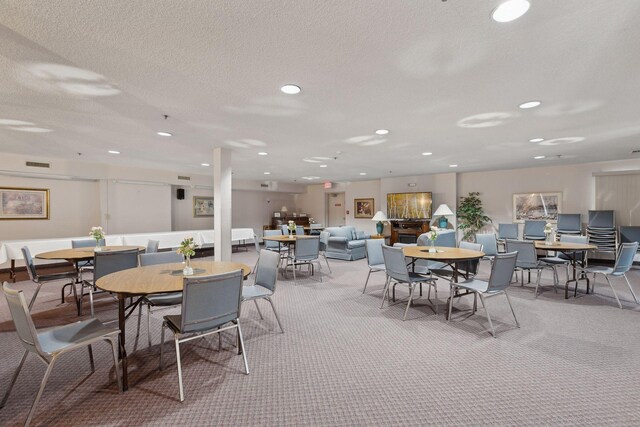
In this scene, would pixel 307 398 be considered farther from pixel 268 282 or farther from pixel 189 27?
pixel 189 27

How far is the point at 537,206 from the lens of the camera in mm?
8547

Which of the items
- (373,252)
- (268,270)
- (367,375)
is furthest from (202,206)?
(367,375)

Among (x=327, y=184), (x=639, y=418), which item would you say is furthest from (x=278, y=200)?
(x=639, y=418)

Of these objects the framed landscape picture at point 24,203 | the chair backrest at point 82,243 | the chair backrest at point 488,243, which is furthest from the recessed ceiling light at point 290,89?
the framed landscape picture at point 24,203

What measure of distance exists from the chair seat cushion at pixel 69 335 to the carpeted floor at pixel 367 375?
461mm

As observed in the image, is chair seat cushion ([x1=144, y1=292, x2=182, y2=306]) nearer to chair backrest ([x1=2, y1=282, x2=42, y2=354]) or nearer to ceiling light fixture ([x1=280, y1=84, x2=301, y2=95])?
chair backrest ([x1=2, y1=282, x2=42, y2=354])

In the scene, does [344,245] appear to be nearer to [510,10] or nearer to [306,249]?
[306,249]

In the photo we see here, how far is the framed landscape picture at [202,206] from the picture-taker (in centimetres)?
1057

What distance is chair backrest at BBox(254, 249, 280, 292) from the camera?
3.25 metres

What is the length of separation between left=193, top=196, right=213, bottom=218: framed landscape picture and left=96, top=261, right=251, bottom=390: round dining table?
25.6ft

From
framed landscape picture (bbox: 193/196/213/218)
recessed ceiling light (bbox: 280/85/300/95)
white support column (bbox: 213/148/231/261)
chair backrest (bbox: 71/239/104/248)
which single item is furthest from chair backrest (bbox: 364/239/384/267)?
framed landscape picture (bbox: 193/196/213/218)

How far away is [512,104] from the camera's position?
3479 mm

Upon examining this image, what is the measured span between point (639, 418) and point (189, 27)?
395 centimetres

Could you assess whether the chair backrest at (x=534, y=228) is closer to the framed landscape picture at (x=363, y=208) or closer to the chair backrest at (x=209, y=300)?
the framed landscape picture at (x=363, y=208)
